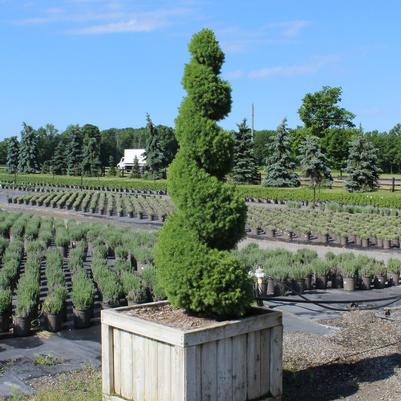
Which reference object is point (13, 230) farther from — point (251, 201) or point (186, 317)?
point (251, 201)

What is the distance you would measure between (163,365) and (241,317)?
2.92 feet

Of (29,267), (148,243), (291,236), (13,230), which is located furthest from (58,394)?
(291,236)

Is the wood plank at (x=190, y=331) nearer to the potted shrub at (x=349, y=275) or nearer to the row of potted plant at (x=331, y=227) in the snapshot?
the potted shrub at (x=349, y=275)

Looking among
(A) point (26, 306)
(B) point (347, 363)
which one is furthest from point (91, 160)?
(B) point (347, 363)

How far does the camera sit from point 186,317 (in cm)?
589

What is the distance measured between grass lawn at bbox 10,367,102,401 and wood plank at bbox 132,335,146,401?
0.51 metres

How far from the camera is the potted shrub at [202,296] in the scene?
17.5 feet

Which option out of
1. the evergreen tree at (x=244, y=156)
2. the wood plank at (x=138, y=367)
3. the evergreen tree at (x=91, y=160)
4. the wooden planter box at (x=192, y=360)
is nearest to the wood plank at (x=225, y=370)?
the wooden planter box at (x=192, y=360)

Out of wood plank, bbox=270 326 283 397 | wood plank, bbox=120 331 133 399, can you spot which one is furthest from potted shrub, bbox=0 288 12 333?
wood plank, bbox=270 326 283 397

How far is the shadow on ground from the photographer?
612 centimetres

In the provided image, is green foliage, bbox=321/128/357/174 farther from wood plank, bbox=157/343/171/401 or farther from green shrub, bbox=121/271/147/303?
wood plank, bbox=157/343/171/401

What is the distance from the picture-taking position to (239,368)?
550 cm

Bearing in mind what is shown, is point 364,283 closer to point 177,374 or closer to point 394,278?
point 394,278

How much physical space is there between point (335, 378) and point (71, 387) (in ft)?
9.30
